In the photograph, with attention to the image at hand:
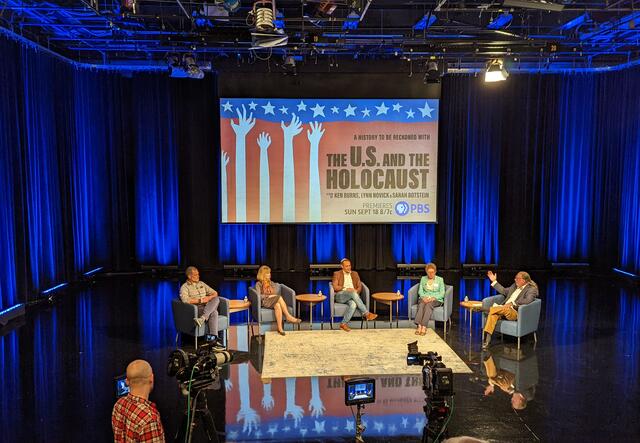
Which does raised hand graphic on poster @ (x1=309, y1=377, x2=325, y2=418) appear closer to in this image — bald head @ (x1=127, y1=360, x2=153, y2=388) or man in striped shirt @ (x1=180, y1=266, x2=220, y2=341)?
man in striped shirt @ (x1=180, y1=266, x2=220, y2=341)

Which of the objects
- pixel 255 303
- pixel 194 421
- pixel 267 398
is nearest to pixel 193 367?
pixel 194 421

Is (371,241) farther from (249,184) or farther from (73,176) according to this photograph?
(73,176)

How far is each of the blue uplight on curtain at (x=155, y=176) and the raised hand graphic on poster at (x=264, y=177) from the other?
198cm

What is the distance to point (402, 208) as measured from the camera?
38.5ft

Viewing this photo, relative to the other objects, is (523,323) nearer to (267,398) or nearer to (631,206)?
(267,398)

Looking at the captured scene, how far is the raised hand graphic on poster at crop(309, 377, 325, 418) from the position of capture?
5.03 m

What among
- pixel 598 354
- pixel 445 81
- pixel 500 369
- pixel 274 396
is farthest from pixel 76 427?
pixel 445 81

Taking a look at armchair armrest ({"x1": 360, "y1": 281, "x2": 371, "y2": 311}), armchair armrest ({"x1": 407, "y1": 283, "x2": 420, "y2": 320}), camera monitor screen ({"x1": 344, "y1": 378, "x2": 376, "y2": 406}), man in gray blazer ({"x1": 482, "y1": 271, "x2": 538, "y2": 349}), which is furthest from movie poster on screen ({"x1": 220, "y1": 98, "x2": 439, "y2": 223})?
camera monitor screen ({"x1": 344, "y1": 378, "x2": 376, "y2": 406})

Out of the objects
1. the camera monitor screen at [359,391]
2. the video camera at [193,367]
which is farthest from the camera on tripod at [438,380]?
the video camera at [193,367]

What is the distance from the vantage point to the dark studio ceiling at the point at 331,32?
26.7ft

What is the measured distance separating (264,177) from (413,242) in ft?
11.9

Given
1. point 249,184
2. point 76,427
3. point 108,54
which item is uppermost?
point 108,54

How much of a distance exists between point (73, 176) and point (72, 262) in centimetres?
167

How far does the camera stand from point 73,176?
35.5 ft
